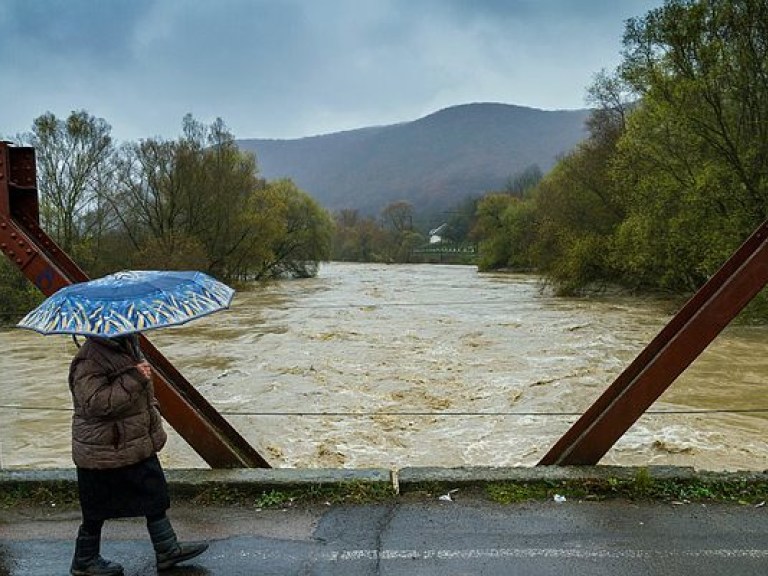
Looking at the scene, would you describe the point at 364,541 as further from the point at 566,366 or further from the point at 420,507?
the point at 566,366

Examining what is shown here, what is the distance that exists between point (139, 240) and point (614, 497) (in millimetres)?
42841

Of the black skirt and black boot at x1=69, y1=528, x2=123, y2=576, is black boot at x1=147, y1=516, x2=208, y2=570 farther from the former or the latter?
black boot at x1=69, y1=528, x2=123, y2=576

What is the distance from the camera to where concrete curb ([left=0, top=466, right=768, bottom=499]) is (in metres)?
5.10

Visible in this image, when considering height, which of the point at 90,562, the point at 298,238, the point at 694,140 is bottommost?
the point at 90,562

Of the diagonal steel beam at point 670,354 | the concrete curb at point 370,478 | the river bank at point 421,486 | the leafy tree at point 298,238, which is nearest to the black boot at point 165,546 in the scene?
the river bank at point 421,486

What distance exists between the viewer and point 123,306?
3.54 m

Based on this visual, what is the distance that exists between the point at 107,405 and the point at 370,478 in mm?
2256

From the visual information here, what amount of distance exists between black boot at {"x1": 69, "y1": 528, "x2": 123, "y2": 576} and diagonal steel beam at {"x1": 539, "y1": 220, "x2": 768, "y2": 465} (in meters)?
3.38

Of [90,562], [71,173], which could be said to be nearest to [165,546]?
[90,562]

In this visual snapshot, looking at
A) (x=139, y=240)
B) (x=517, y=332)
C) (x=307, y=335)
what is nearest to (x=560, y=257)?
(x=517, y=332)

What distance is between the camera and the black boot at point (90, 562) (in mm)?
3850

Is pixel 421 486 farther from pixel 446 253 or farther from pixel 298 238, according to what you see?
pixel 446 253

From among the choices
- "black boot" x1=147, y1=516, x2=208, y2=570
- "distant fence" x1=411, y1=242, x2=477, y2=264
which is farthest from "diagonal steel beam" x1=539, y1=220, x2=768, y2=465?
"distant fence" x1=411, y1=242, x2=477, y2=264

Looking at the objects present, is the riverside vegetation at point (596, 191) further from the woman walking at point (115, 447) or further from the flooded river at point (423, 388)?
the woman walking at point (115, 447)
